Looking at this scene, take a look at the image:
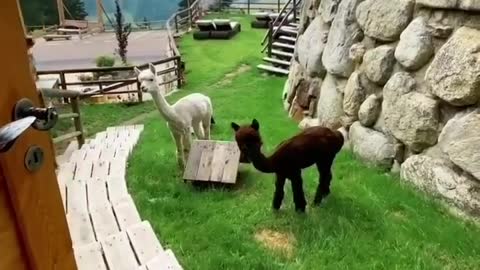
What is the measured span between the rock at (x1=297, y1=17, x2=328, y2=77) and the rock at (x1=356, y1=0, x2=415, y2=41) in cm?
120

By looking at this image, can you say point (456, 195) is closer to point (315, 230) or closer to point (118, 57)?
point (315, 230)

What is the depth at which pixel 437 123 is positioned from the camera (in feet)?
12.4

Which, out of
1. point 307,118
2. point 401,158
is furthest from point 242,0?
point 401,158

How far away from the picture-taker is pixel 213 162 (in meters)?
4.53

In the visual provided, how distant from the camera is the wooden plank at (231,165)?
4.34 m

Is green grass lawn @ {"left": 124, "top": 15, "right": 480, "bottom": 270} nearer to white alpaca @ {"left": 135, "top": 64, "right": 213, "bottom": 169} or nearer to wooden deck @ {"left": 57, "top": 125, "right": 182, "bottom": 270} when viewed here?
wooden deck @ {"left": 57, "top": 125, "right": 182, "bottom": 270}

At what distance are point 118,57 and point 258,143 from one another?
14.9 meters

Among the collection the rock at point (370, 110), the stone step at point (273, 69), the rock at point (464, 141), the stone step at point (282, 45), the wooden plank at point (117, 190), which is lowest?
the stone step at point (273, 69)

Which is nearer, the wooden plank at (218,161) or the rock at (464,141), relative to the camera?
the rock at (464,141)

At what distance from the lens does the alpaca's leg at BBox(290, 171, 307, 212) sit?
140 inches

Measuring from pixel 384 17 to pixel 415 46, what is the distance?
0.61 meters

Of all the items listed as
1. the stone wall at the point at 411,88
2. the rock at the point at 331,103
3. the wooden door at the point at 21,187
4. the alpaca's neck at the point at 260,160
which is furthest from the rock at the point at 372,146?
the wooden door at the point at 21,187

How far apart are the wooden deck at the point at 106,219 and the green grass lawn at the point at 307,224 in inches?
6.6

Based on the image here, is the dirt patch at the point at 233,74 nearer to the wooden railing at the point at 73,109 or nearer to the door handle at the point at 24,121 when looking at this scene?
the wooden railing at the point at 73,109
